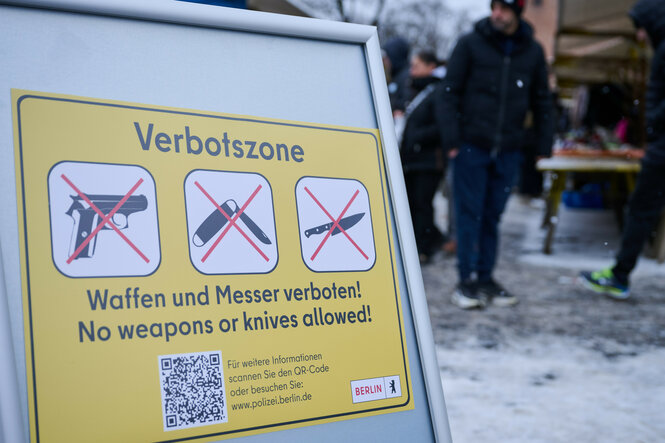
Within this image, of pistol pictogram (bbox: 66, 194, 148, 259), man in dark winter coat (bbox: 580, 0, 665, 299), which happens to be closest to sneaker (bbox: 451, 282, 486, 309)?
man in dark winter coat (bbox: 580, 0, 665, 299)

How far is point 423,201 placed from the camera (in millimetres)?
5980

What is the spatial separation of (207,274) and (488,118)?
322 centimetres

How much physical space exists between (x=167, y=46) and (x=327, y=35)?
0.42 metres

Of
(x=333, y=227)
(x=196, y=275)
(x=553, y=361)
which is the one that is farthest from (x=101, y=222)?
(x=553, y=361)

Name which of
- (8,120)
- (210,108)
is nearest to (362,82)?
(210,108)

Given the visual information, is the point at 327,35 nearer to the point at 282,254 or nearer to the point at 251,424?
the point at 282,254

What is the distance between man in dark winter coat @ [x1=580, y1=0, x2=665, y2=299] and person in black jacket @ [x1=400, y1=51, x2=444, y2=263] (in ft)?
6.02

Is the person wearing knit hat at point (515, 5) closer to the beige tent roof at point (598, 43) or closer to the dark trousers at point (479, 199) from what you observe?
Result: the dark trousers at point (479, 199)

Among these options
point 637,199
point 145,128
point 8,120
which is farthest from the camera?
point 637,199

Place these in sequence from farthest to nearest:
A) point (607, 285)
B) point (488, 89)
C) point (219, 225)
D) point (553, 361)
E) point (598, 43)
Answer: point (598, 43) < point (607, 285) < point (488, 89) < point (553, 361) < point (219, 225)

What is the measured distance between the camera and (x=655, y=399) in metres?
2.66

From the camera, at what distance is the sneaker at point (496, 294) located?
14.5ft

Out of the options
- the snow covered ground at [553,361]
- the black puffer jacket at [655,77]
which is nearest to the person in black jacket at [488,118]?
the snow covered ground at [553,361]

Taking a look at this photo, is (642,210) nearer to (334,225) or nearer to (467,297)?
(467,297)
